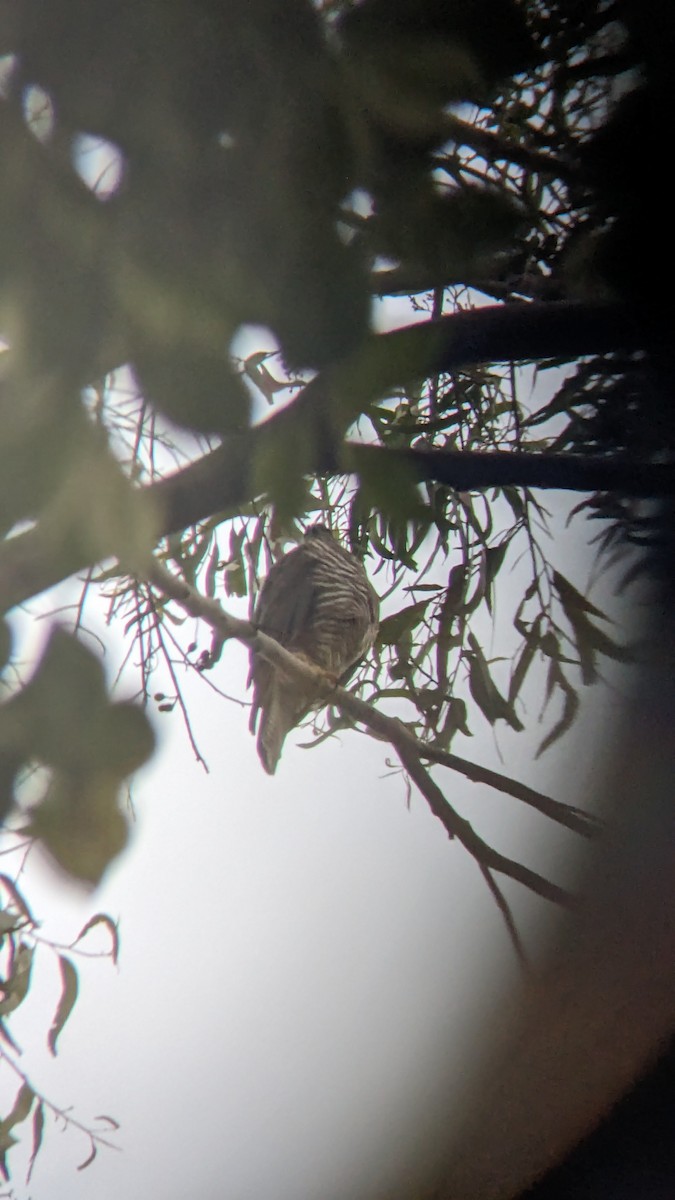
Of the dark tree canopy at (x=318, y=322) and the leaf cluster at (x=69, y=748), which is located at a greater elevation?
the dark tree canopy at (x=318, y=322)

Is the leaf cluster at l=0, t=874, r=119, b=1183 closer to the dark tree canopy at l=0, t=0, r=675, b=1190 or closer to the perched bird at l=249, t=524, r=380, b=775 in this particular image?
the dark tree canopy at l=0, t=0, r=675, b=1190

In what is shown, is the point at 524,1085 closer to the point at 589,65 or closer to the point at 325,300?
the point at 325,300

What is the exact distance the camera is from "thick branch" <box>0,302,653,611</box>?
0.38 m

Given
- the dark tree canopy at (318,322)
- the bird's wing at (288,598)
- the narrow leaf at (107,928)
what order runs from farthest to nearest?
the bird's wing at (288,598)
the narrow leaf at (107,928)
the dark tree canopy at (318,322)

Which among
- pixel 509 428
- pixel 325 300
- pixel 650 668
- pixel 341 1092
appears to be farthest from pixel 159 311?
pixel 341 1092

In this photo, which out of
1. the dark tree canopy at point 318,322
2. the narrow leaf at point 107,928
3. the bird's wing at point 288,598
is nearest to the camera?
the dark tree canopy at point 318,322

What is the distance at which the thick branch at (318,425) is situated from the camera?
0.38m

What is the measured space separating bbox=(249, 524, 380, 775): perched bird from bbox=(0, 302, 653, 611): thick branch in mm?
110

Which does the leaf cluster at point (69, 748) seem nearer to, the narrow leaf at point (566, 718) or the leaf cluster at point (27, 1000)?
the leaf cluster at point (27, 1000)

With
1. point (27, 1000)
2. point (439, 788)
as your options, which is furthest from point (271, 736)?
point (27, 1000)

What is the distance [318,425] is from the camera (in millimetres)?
390

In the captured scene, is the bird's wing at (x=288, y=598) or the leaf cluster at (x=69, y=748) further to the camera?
the bird's wing at (x=288, y=598)

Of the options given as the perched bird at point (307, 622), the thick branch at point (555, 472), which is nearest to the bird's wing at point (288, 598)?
the perched bird at point (307, 622)

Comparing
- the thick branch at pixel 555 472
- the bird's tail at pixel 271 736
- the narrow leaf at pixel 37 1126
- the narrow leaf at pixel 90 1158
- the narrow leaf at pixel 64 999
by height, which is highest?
the thick branch at pixel 555 472
